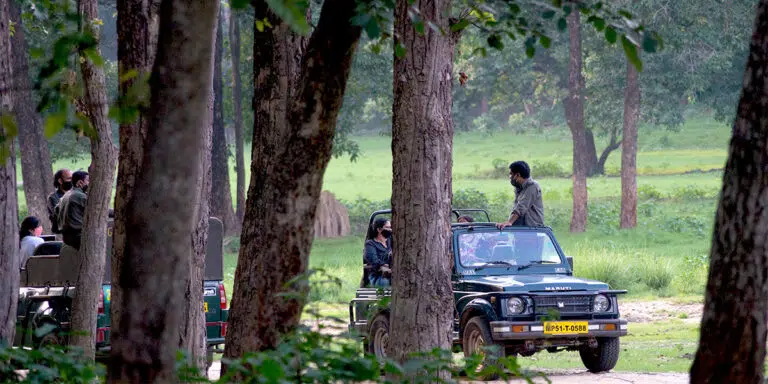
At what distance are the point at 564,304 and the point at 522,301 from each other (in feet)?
1.68

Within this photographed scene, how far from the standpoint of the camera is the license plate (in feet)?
44.9

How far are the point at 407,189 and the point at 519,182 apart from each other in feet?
21.0

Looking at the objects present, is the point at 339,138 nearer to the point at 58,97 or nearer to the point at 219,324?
the point at 219,324

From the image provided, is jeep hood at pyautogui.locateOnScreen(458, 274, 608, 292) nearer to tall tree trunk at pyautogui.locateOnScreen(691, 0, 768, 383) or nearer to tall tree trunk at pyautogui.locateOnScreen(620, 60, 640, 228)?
tall tree trunk at pyautogui.locateOnScreen(691, 0, 768, 383)

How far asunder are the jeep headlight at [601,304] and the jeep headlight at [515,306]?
2.88 feet

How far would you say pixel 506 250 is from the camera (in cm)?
1478

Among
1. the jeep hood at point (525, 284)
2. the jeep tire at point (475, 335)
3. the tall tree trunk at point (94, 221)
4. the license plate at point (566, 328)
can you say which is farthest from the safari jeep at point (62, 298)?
the license plate at point (566, 328)

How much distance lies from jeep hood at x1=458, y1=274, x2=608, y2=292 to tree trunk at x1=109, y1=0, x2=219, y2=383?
9.00 m

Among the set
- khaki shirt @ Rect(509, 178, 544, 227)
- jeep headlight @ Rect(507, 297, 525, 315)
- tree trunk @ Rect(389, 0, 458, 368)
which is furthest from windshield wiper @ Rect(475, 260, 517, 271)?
tree trunk @ Rect(389, 0, 458, 368)

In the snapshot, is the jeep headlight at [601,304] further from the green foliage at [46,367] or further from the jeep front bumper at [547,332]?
the green foliage at [46,367]

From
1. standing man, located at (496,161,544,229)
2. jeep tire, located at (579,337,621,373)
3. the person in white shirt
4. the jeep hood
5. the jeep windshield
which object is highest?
standing man, located at (496,161,544,229)

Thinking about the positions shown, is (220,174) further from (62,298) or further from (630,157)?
(62,298)

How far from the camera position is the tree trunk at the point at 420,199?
29.2 feet

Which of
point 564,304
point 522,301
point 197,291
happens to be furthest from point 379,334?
point 197,291
